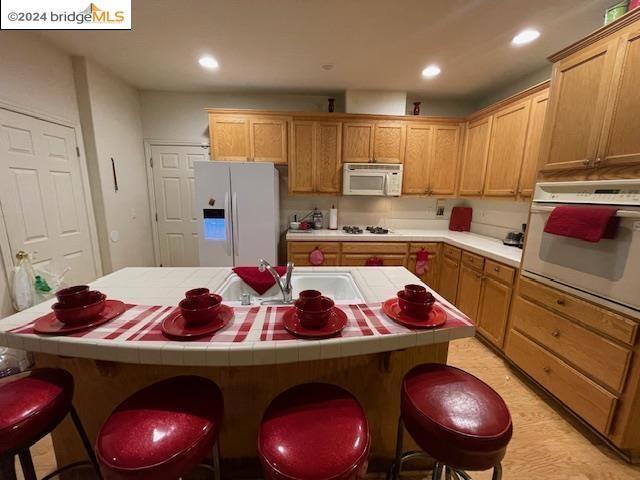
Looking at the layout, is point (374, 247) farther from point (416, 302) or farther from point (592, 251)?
point (416, 302)

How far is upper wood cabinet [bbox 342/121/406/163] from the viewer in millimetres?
3262

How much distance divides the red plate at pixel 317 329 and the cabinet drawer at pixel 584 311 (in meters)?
Result: 1.54

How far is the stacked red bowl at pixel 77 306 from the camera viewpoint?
958 millimetres

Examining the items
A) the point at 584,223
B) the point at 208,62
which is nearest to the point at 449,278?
the point at 584,223

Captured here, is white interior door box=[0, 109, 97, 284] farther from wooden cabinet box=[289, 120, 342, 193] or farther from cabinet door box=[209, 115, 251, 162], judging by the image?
wooden cabinet box=[289, 120, 342, 193]

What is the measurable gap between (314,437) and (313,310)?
39cm

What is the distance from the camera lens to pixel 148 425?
0.80 m

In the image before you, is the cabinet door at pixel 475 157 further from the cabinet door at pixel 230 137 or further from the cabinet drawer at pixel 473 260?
the cabinet door at pixel 230 137

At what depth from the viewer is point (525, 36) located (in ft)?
6.87

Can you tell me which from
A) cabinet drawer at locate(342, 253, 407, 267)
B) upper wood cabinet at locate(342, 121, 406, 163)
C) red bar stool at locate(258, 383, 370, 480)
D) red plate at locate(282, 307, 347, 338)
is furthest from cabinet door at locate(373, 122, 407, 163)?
red bar stool at locate(258, 383, 370, 480)

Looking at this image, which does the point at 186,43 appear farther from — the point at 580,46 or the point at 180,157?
the point at 580,46

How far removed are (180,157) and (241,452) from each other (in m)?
3.51

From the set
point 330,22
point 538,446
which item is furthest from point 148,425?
point 330,22

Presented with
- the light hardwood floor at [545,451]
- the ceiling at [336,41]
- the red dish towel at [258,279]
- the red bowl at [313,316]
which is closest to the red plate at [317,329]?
the red bowl at [313,316]
